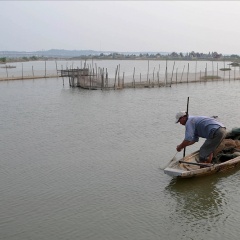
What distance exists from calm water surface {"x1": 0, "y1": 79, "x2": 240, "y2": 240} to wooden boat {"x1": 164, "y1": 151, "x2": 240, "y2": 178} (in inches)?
8.9

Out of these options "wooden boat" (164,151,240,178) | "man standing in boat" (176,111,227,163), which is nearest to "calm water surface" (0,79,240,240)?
"wooden boat" (164,151,240,178)

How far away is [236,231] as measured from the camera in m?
6.86

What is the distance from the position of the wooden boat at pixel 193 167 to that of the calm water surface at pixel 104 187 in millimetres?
225

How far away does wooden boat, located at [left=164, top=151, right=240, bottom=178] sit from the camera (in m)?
8.71

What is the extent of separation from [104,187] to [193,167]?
7.24 feet

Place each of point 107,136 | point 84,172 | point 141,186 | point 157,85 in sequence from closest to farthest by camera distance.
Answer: point 141,186 → point 84,172 → point 107,136 → point 157,85

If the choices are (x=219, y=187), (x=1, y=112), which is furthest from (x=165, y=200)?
(x=1, y=112)

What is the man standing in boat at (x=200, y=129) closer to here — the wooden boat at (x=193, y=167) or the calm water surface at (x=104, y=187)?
the wooden boat at (x=193, y=167)

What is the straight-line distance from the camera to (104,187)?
9.04 m

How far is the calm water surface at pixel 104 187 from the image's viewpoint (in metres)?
7.06

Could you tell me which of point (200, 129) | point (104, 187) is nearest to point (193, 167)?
point (200, 129)

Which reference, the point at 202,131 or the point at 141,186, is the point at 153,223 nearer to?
the point at 141,186

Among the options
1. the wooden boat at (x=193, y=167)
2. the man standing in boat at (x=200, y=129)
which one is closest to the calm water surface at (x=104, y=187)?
the wooden boat at (x=193, y=167)

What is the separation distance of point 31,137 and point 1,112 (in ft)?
24.5
